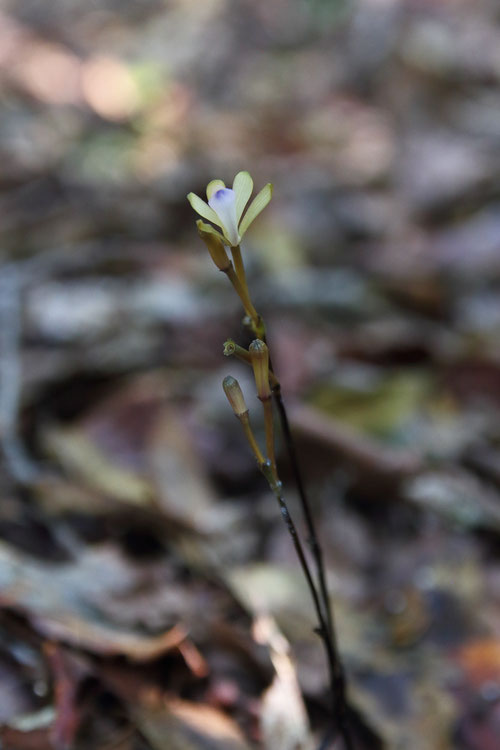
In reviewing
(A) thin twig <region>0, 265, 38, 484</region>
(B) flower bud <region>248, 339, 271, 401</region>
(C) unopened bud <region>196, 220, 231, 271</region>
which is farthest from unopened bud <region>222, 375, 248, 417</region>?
(A) thin twig <region>0, 265, 38, 484</region>

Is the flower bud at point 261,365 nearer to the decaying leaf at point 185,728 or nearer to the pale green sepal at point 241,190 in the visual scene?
the pale green sepal at point 241,190

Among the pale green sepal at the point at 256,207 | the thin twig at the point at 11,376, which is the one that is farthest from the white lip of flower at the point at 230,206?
the thin twig at the point at 11,376

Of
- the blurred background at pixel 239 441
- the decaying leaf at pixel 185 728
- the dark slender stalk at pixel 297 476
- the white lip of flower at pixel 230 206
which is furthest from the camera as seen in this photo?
the blurred background at pixel 239 441

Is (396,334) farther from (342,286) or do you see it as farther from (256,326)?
(256,326)

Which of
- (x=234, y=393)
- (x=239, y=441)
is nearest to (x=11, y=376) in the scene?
(x=239, y=441)

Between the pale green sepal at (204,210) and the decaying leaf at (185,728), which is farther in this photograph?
the decaying leaf at (185,728)

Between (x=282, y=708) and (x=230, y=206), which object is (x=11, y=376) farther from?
(x=230, y=206)

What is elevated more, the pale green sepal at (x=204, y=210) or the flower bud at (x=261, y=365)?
the pale green sepal at (x=204, y=210)

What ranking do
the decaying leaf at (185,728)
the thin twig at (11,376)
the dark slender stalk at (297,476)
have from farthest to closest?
the thin twig at (11,376) → the decaying leaf at (185,728) → the dark slender stalk at (297,476)

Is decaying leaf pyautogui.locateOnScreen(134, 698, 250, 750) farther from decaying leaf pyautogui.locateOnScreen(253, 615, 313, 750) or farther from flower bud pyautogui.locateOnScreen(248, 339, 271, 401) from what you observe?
flower bud pyautogui.locateOnScreen(248, 339, 271, 401)
